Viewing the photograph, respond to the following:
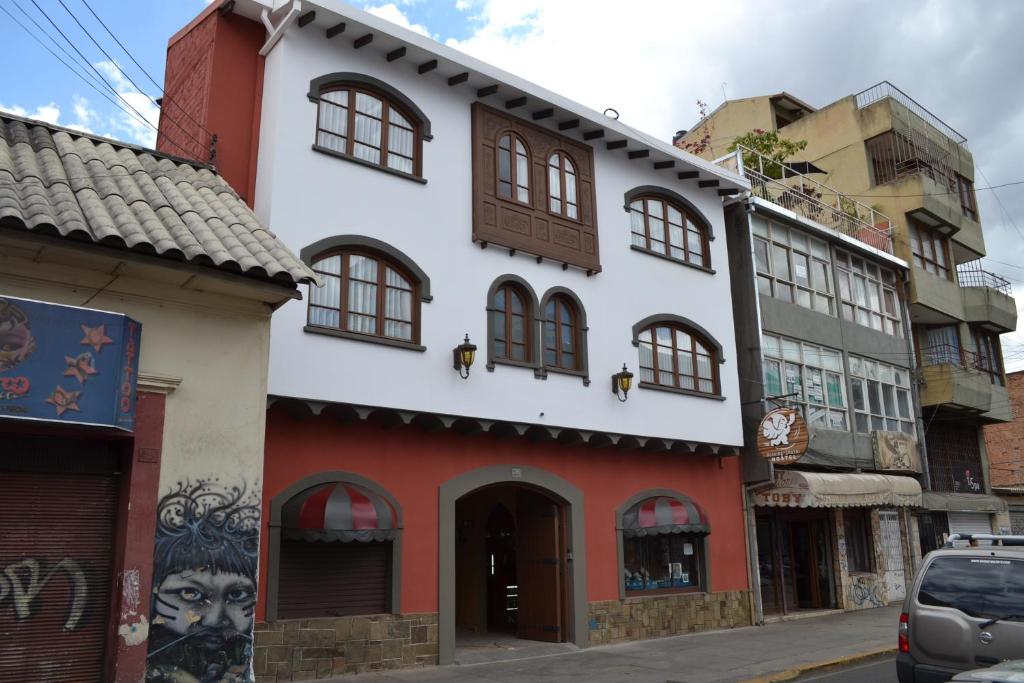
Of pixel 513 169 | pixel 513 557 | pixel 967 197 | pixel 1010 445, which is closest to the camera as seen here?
pixel 513 169

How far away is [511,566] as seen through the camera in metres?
17.6

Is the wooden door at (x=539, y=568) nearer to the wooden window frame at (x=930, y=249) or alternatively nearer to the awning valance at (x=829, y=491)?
the awning valance at (x=829, y=491)

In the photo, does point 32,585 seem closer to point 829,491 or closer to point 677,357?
point 677,357

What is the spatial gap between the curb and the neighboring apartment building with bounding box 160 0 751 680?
12.4 ft

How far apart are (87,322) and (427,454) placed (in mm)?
6563

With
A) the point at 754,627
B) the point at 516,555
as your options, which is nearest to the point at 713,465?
the point at 754,627

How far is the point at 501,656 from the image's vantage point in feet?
45.4

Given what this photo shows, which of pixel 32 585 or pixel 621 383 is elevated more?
pixel 621 383

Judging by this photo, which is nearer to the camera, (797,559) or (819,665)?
(819,665)

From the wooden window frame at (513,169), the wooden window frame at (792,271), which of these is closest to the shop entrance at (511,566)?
the wooden window frame at (513,169)

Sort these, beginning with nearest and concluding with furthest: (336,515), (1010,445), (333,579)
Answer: (336,515), (333,579), (1010,445)

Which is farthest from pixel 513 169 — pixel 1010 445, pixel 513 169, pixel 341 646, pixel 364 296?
pixel 1010 445

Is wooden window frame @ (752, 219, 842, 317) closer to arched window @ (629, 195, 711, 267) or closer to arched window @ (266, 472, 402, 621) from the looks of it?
arched window @ (629, 195, 711, 267)

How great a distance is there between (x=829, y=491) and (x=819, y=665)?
6.63 meters
